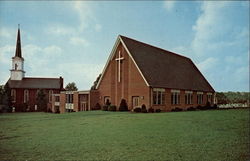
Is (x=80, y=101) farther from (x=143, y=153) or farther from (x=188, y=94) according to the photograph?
(x=143, y=153)

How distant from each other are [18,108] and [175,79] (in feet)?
77.5

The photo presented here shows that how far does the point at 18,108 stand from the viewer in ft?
21.0

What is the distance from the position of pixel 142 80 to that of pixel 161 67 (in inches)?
192

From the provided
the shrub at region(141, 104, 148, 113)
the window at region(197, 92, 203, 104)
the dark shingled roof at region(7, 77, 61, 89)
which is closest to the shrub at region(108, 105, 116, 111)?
the shrub at region(141, 104, 148, 113)

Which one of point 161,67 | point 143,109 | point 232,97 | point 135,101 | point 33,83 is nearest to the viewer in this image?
point 33,83

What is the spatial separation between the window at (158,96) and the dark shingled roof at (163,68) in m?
0.50

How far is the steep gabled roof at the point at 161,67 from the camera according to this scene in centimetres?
2477

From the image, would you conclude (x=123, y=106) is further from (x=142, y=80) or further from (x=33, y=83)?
(x=33, y=83)

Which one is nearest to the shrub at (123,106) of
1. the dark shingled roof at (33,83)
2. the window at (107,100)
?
the window at (107,100)

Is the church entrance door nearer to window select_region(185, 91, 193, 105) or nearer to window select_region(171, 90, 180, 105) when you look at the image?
window select_region(171, 90, 180, 105)

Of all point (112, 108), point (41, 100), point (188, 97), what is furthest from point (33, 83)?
point (188, 97)

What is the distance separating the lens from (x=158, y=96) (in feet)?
80.1

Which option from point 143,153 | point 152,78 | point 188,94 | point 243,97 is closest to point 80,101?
point 152,78

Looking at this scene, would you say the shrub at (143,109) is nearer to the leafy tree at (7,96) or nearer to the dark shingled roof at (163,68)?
the dark shingled roof at (163,68)
